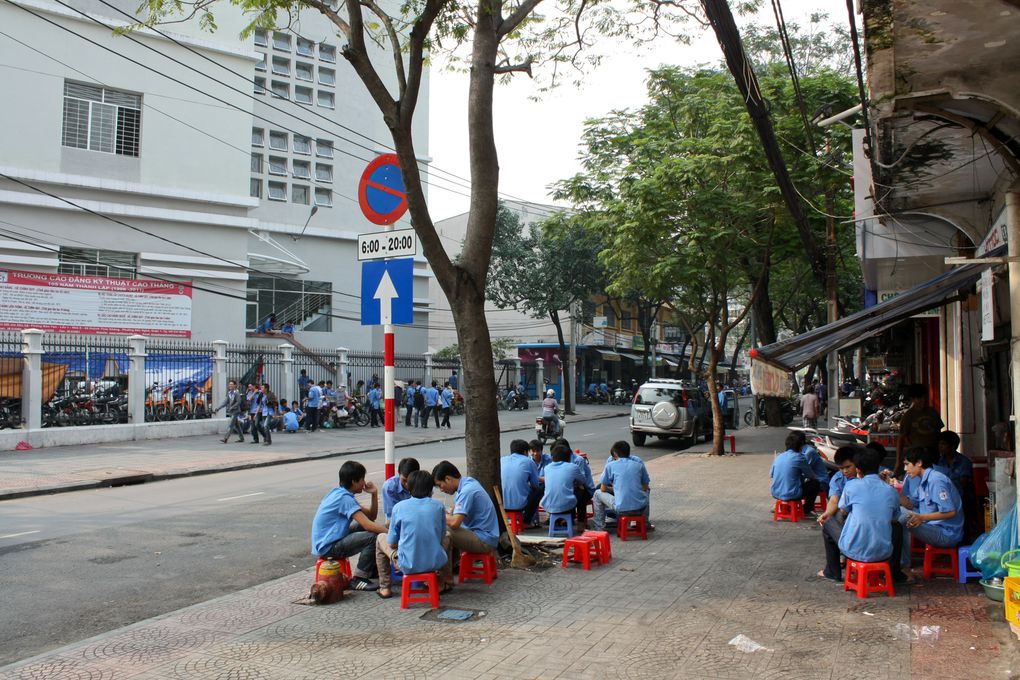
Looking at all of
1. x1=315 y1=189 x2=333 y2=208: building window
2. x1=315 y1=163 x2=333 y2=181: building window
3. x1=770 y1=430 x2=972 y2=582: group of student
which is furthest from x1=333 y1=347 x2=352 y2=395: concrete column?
x1=770 y1=430 x2=972 y2=582: group of student

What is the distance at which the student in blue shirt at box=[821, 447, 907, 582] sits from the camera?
6590 mm

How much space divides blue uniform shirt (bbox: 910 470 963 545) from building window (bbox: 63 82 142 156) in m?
25.7

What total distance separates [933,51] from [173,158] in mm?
25683

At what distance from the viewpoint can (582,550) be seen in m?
7.73

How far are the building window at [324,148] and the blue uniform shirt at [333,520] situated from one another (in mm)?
32263

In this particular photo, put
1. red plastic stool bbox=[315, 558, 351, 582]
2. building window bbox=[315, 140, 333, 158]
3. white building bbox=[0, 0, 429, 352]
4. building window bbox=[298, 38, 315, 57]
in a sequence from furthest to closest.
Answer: building window bbox=[315, 140, 333, 158] < building window bbox=[298, 38, 315, 57] < white building bbox=[0, 0, 429, 352] < red plastic stool bbox=[315, 558, 351, 582]

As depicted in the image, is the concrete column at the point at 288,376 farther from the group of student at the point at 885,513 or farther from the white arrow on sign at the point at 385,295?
the group of student at the point at 885,513

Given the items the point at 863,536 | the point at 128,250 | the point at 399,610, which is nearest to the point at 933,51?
the point at 863,536

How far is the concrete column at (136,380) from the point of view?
2089cm

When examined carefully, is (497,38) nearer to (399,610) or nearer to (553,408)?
(399,610)

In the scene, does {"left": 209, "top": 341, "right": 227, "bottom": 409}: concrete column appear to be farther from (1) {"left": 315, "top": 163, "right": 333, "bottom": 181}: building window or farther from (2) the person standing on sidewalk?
(1) {"left": 315, "top": 163, "right": 333, "bottom": 181}: building window

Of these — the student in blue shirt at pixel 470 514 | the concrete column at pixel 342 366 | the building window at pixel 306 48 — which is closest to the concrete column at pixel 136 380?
the concrete column at pixel 342 366

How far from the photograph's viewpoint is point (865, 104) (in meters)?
6.77

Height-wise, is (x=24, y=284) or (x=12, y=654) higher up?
(x=24, y=284)
